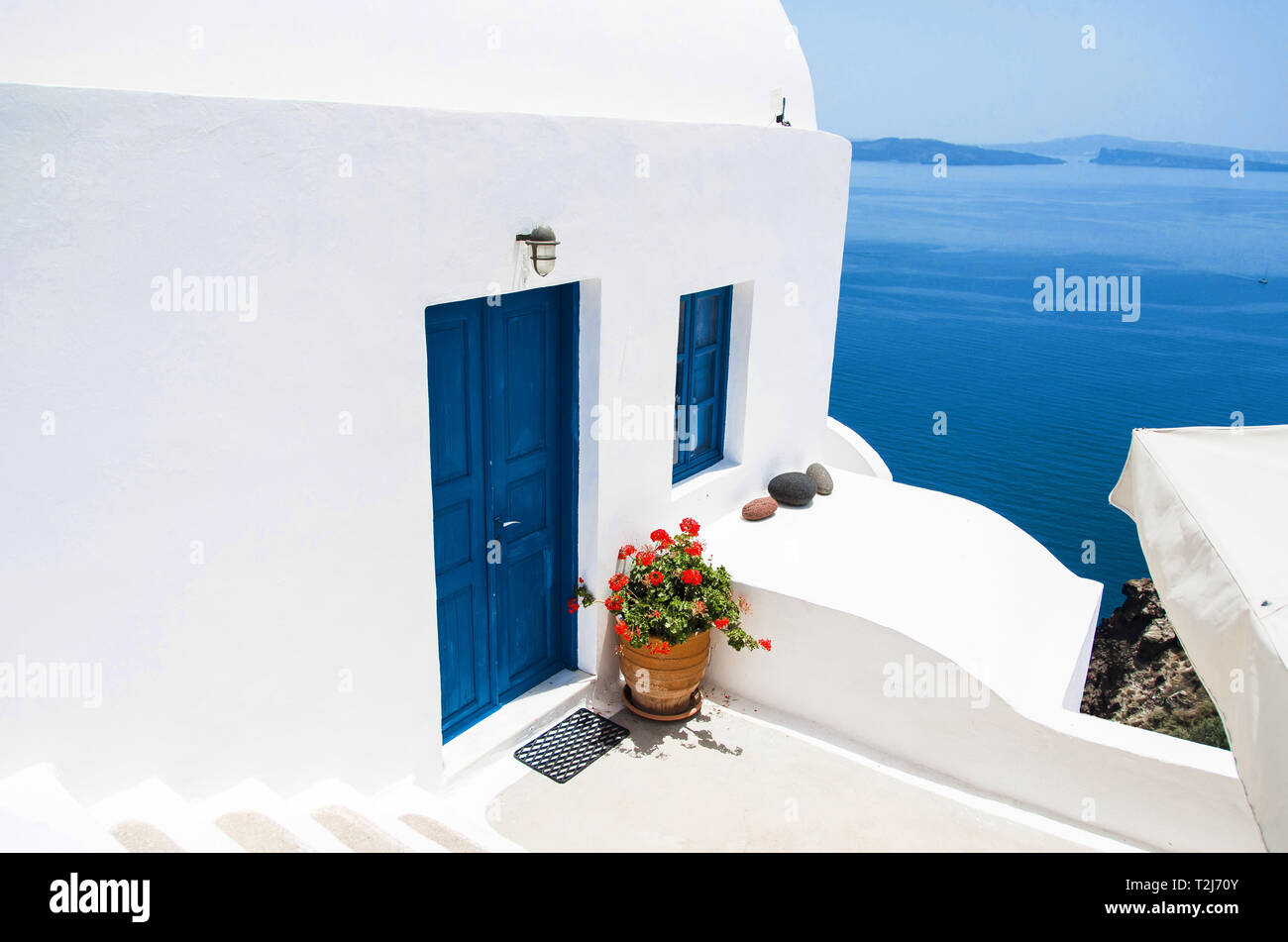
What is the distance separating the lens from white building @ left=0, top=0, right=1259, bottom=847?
328 centimetres

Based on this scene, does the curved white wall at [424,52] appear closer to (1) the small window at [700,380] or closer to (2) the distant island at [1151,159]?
(1) the small window at [700,380]

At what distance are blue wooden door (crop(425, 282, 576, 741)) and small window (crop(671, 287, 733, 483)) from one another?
1.43m

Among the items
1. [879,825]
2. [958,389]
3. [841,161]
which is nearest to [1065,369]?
[958,389]

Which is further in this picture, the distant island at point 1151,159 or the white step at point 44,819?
the distant island at point 1151,159

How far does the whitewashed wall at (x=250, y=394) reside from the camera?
10.4 ft

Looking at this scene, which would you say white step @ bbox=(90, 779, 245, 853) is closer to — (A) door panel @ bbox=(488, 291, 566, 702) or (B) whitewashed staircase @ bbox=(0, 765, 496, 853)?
(B) whitewashed staircase @ bbox=(0, 765, 496, 853)

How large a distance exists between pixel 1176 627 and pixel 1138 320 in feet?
158

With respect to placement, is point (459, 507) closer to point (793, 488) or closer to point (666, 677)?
point (666, 677)

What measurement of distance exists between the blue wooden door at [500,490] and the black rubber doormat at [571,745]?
1.19ft

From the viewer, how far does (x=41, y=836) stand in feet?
8.81

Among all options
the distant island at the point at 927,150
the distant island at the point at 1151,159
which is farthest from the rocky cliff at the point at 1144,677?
the distant island at the point at 1151,159

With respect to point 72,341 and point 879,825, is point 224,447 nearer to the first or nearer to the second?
point 72,341

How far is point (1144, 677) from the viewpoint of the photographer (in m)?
15.0

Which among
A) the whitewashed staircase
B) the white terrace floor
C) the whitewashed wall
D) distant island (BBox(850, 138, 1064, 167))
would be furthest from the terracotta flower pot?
distant island (BBox(850, 138, 1064, 167))
